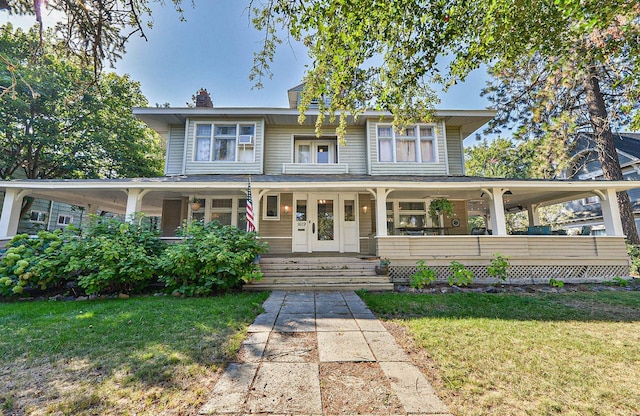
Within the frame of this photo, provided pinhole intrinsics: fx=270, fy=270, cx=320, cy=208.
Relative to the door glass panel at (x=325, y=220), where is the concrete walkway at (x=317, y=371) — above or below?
below

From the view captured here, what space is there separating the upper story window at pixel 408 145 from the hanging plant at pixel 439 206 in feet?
5.98

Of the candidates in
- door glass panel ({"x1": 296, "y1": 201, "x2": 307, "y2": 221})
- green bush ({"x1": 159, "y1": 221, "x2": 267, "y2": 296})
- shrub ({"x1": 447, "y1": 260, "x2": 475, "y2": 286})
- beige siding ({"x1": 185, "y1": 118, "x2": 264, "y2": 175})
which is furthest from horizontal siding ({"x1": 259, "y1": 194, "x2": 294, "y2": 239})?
shrub ({"x1": 447, "y1": 260, "x2": 475, "y2": 286})

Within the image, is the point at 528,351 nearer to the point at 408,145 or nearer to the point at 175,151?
the point at 408,145

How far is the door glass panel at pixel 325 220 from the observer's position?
31.1 ft

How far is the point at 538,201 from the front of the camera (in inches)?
410

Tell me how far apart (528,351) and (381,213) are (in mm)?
4818

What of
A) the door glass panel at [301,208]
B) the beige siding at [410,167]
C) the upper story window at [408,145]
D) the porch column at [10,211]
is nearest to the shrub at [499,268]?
the beige siding at [410,167]

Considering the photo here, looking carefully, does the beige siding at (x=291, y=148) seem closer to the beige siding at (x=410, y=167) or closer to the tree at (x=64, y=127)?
the beige siding at (x=410, y=167)

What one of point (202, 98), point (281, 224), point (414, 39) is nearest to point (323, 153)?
point (281, 224)

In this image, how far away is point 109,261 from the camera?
5.62 meters

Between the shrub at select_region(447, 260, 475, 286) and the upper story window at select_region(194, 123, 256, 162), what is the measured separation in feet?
24.1

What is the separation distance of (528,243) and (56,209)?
923 inches

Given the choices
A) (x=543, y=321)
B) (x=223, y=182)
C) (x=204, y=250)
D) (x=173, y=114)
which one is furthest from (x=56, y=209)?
(x=543, y=321)

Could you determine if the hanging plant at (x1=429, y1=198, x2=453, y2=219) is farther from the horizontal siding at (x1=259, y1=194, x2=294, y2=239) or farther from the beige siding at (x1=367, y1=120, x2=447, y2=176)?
the horizontal siding at (x1=259, y1=194, x2=294, y2=239)
